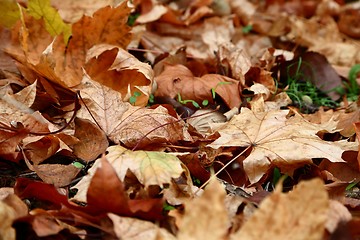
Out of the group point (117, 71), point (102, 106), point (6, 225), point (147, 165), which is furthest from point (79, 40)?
point (6, 225)

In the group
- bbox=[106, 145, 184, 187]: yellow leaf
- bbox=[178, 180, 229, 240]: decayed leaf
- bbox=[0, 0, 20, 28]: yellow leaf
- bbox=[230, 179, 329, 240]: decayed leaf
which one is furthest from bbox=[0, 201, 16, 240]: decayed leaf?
bbox=[0, 0, 20, 28]: yellow leaf

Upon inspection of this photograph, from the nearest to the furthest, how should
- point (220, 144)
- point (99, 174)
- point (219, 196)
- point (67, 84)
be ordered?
point (219, 196), point (99, 174), point (220, 144), point (67, 84)

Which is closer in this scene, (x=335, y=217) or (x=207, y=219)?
(x=207, y=219)

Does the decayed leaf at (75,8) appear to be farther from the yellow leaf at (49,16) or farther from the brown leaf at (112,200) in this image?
the brown leaf at (112,200)

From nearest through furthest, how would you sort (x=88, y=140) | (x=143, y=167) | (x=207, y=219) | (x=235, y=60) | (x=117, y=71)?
(x=207, y=219) → (x=143, y=167) → (x=88, y=140) → (x=117, y=71) → (x=235, y=60)

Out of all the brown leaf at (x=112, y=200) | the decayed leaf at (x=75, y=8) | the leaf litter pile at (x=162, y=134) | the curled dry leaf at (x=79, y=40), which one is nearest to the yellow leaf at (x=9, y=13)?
the leaf litter pile at (x=162, y=134)

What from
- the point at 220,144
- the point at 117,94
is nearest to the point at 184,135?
the point at 220,144

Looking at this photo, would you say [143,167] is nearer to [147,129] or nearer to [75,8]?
[147,129]

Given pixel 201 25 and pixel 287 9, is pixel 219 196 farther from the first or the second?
pixel 287 9
